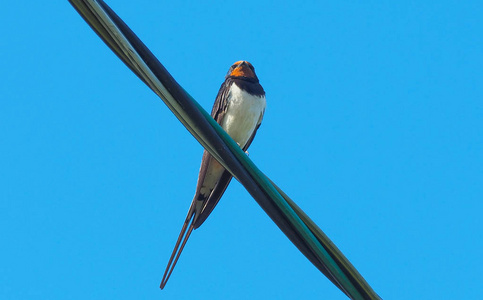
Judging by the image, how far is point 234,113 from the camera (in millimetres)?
5719

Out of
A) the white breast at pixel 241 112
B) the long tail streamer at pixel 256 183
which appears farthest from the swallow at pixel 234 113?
the long tail streamer at pixel 256 183

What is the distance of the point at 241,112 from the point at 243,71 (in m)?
0.50

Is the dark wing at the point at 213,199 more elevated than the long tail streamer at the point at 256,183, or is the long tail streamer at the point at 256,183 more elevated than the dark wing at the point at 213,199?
the dark wing at the point at 213,199

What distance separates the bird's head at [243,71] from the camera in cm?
602

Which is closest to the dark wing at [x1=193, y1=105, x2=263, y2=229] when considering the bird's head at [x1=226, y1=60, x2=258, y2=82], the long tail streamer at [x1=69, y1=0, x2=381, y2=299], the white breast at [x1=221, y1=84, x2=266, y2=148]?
the white breast at [x1=221, y1=84, x2=266, y2=148]

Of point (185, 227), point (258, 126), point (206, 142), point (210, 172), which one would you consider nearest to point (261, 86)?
point (258, 126)

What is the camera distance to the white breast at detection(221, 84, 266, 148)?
5.71 meters

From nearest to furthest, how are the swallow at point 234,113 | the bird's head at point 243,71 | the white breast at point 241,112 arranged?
the swallow at point 234,113, the white breast at point 241,112, the bird's head at point 243,71

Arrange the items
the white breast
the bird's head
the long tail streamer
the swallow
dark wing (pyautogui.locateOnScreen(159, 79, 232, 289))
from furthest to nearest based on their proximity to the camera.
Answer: the bird's head, the white breast, the swallow, dark wing (pyautogui.locateOnScreen(159, 79, 232, 289)), the long tail streamer

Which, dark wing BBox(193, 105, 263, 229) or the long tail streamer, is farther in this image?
dark wing BBox(193, 105, 263, 229)

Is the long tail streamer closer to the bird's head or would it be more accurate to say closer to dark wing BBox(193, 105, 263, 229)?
dark wing BBox(193, 105, 263, 229)

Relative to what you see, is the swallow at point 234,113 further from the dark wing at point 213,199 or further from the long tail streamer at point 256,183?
the long tail streamer at point 256,183

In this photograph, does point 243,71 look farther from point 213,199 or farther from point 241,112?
point 213,199

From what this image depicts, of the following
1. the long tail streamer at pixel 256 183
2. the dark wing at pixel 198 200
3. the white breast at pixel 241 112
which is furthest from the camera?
the white breast at pixel 241 112
